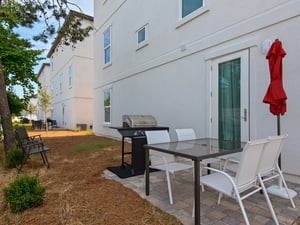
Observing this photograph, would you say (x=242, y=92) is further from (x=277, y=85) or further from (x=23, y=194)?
(x=23, y=194)

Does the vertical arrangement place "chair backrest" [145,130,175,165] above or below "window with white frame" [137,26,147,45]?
below

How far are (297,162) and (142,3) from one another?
7.08 meters

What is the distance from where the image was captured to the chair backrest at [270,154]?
2.37 m

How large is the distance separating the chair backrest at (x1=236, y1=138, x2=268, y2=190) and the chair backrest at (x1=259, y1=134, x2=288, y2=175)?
152mm

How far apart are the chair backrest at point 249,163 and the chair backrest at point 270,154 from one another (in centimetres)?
15

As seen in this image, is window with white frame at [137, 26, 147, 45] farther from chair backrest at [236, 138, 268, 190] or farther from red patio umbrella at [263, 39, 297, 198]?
chair backrest at [236, 138, 268, 190]

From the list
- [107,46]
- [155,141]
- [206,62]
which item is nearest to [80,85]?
[107,46]

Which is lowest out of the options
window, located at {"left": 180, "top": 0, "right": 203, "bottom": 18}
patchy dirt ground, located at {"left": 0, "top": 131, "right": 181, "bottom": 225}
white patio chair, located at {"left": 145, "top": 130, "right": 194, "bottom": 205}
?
patchy dirt ground, located at {"left": 0, "top": 131, "right": 181, "bottom": 225}

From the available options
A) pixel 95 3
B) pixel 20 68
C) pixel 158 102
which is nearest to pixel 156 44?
pixel 158 102

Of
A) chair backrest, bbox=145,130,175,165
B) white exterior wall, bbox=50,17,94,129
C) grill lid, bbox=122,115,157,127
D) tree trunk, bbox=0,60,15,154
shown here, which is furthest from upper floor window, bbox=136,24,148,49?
white exterior wall, bbox=50,17,94,129

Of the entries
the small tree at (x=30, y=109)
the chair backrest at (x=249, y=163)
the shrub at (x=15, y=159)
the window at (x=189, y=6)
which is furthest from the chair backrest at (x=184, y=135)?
the small tree at (x=30, y=109)

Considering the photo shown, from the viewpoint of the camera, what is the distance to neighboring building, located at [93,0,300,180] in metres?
3.70

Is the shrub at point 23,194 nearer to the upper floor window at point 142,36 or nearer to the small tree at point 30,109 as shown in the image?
the upper floor window at point 142,36

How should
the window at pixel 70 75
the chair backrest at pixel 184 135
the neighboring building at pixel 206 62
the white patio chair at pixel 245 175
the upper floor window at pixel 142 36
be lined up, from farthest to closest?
the window at pixel 70 75 < the upper floor window at pixel 142 36 < the chair backrest at pixel 184 135 < the neighboring building at pixel 206 62 < the white patio chair at pixel 245 175
